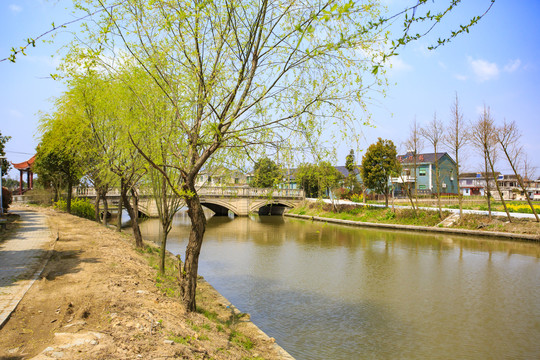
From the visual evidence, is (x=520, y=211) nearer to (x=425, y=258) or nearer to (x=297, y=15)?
(x=425, y=258)

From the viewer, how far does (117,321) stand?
Result: 5.57m

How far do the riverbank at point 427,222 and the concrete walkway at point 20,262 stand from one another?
41.0ft

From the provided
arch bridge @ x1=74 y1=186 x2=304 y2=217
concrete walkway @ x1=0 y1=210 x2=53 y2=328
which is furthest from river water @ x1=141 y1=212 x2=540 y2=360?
arch bridge @ x1=74 y1=186 x2=304 y2=217

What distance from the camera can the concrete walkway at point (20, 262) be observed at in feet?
21.0

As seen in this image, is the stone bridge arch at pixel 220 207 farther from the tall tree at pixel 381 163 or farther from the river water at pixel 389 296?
the river water at pixel 389 296

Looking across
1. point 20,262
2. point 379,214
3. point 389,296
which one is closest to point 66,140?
point 20,262

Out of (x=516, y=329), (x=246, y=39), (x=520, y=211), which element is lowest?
(x=516, y=329)

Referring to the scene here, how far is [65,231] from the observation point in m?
15.6

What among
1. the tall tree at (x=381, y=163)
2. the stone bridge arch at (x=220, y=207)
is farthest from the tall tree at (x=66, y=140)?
the tall tree at (x=381, y=163)

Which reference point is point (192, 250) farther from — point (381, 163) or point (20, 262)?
point (381, 163)

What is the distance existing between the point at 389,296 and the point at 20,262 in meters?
10.1

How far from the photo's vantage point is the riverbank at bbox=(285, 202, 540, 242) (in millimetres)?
22109

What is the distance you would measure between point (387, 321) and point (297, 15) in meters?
7.30

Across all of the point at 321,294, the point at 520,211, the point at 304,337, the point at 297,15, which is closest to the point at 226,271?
the point at 321,294
